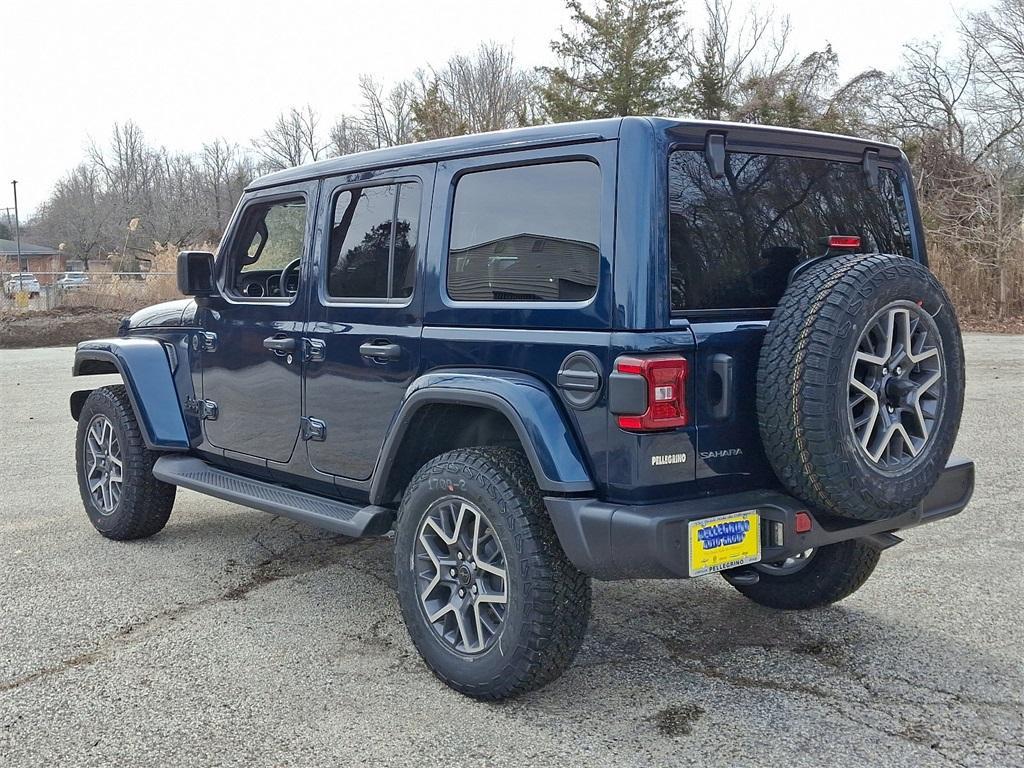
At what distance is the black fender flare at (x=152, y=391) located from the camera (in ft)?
16.9

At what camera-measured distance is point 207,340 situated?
4.96 m

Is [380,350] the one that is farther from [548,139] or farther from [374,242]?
[548,139]

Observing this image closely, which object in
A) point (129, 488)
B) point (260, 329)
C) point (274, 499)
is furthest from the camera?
point (129, 488)

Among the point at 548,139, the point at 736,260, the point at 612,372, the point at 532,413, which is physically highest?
the point at 548,139

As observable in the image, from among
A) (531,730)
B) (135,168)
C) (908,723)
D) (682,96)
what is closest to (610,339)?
(531,730)

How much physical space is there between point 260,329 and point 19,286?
23.7 meters

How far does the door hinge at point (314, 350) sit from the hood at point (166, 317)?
3.63ft

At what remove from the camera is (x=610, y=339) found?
122 inches

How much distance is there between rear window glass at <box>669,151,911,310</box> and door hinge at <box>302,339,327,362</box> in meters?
1.67

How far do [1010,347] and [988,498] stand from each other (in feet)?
35.8

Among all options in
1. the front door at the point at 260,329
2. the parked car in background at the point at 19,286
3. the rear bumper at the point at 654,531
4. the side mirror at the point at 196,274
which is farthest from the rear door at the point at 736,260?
the parked car in background at the point at 19,286

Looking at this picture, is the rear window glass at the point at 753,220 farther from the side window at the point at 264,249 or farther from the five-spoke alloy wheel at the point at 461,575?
the side window at the point at 264,249

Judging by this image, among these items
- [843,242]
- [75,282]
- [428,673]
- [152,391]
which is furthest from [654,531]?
[75,282]

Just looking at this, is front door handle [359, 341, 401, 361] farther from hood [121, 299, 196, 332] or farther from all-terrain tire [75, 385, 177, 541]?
all-terrain tire [75, 385, 177, 541]
